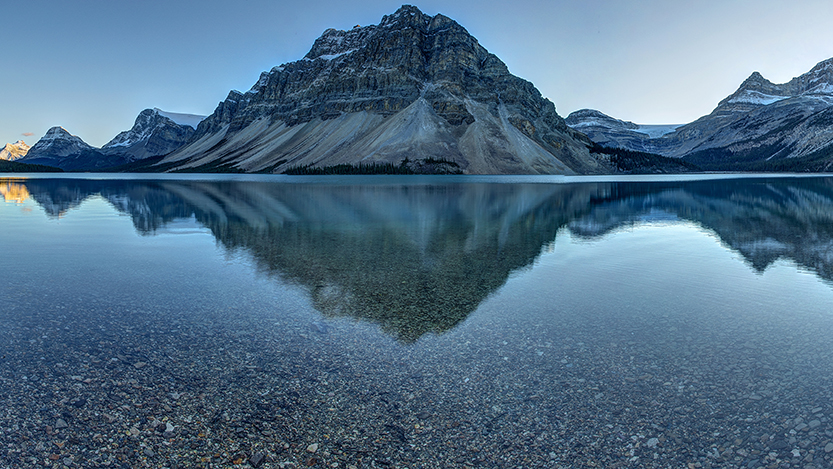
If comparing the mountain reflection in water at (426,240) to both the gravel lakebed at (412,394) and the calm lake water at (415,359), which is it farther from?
the gravel lakebed at (412,394)

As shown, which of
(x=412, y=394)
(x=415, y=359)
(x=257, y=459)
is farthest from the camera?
(x=415, y=359)

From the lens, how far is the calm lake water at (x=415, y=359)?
Result: 8.34 metres

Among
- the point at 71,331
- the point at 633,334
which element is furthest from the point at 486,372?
the point at 71,331

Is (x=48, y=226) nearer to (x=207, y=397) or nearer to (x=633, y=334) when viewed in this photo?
(x=207, y=397)

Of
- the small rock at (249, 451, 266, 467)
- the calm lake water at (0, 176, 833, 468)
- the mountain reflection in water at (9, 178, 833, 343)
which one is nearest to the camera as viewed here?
the small rock at (249, 451, 266, 467)

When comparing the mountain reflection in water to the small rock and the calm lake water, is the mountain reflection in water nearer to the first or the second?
the calm lake water

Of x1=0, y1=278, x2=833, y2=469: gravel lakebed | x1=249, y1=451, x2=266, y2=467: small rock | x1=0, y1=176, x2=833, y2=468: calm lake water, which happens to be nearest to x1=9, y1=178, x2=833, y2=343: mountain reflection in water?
x1=0, y1=176, x2=833, y2=468: calm lake water

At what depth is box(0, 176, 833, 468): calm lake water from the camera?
834 cm

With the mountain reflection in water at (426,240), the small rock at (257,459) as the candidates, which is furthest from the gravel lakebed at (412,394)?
the mountain reflection in water at (426,240)

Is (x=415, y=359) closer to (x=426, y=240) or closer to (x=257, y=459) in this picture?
(x=257, y=459)

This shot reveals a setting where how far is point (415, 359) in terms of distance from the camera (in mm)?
11781

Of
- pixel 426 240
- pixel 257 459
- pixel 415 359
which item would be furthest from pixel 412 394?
pixel 426 240

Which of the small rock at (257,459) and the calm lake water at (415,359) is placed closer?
the small rock at (257,459)

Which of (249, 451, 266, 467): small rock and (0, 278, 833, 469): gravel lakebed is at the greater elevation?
(0, 278, 833, 469): gravel lakebed
